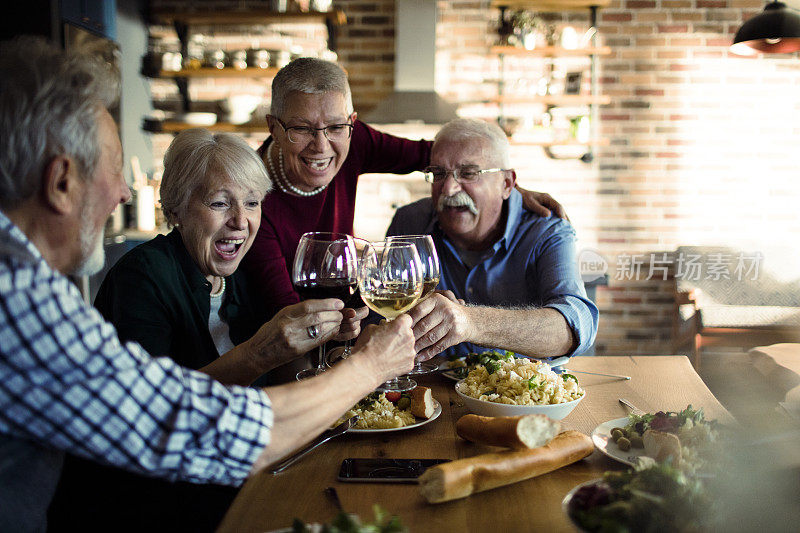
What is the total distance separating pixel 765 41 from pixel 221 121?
362 cm

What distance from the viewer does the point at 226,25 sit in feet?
16.4

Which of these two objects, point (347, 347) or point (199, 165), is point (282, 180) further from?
point (347, 347)

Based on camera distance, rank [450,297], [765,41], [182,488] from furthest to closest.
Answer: [765,41]
[450,297]
[182,488]

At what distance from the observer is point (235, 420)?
35.9 inches

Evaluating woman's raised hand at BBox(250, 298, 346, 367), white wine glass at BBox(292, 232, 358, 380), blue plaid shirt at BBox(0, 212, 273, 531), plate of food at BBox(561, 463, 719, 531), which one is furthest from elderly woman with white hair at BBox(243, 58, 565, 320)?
plate of food at BBox(561, 463, 719, 531)

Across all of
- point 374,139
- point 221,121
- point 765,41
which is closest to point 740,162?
point 765,41

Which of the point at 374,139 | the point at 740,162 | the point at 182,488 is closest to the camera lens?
the point at 182,488

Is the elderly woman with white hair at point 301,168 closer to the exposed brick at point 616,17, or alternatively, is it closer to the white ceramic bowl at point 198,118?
the white ceramic bowl at point 198,118

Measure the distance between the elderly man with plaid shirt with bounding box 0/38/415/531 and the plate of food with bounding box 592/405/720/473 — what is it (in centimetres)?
50

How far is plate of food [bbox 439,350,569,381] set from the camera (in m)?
1.59

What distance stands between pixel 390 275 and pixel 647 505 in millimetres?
602

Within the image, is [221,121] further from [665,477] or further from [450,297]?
[665,477]

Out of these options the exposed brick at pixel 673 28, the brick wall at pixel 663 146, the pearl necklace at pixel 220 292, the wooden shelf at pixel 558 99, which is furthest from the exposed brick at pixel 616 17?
the pearl necklace at pixel 220 292

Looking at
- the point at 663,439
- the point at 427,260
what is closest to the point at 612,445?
the point at 663,439
